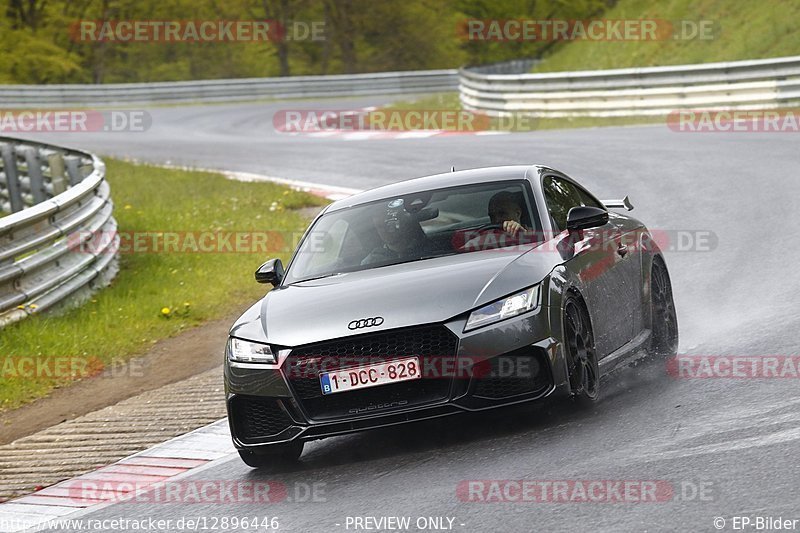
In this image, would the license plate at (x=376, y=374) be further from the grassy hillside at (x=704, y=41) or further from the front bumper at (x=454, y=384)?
the grassy hillside at (x=704, y=41)

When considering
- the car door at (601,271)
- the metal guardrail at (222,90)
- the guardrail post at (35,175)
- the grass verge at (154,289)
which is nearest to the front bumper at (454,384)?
the car door at (601,271)

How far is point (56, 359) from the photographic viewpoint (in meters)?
10.7

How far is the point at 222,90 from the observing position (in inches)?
1678

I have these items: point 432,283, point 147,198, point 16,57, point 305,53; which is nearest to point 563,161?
point 147,198

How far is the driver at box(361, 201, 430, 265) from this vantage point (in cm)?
764

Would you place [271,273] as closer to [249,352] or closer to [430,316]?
[249,352]

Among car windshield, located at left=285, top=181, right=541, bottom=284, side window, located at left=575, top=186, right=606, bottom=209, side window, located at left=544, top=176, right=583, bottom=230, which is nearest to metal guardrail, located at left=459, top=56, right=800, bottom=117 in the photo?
side window, located at left=575, top=186, right=606, bottom=209

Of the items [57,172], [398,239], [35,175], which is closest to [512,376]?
[398,239]

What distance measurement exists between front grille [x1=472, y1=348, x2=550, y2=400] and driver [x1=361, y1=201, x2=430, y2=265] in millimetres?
1217

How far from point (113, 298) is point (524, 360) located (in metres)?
7.13

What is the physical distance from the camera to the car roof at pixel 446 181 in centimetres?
812

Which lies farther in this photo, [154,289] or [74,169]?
[74,169]

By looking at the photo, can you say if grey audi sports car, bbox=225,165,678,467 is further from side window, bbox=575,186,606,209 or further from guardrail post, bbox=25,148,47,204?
guardrail post, bbox=25,148,47,204

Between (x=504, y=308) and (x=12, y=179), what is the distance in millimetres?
13125
